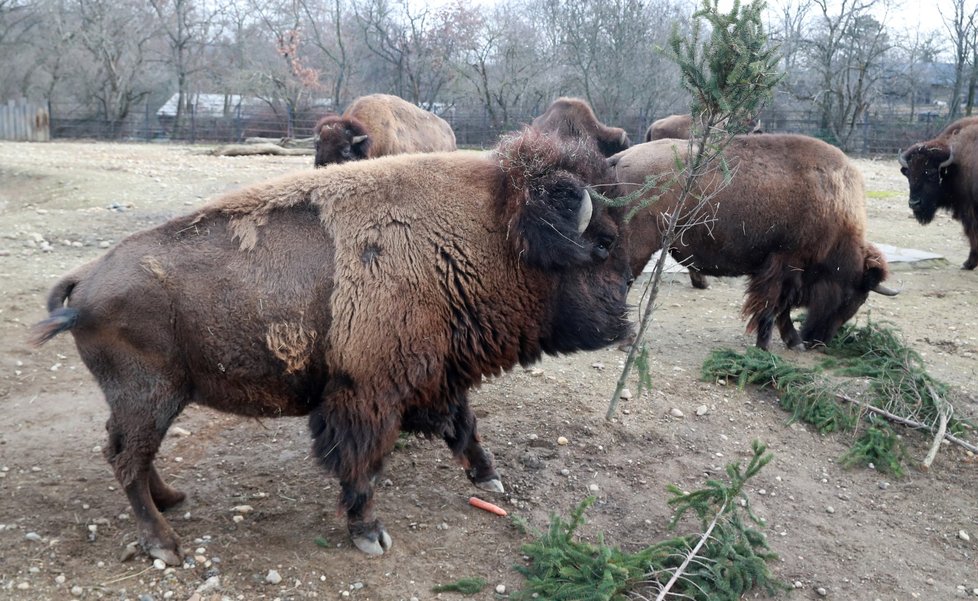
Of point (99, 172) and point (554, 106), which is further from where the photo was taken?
point (99, 172)

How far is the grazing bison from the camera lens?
3.39 metres

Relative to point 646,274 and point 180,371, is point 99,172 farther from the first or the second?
point 180,371

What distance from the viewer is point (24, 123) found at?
28.4 m

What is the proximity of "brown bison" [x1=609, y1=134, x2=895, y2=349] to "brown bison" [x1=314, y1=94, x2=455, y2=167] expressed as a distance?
16.3 feet

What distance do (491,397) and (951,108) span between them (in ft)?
98.2

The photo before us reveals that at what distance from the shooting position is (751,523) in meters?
4.07

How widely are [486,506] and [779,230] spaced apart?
367 centimetres

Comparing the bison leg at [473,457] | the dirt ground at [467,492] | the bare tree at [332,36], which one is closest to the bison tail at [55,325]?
the dirt ground at [467,492]

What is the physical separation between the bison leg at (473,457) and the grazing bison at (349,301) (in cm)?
27

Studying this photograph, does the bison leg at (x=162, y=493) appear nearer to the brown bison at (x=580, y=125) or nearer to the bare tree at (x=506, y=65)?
the brown bison at (x=580, y=125)

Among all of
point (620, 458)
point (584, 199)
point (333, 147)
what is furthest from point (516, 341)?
point (333, 147)

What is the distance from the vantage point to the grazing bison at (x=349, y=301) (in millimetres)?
3393

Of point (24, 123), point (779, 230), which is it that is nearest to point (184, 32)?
point (24, 123)

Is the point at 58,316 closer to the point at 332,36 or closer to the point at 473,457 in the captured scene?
the point at 473,457
